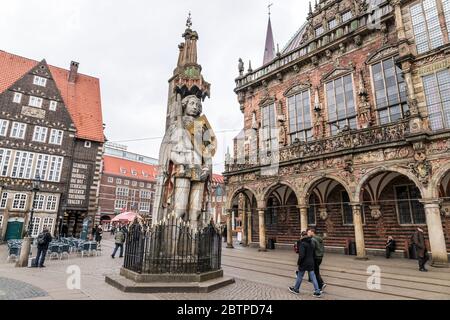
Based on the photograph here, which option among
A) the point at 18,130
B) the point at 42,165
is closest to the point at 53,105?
the point at 18,130

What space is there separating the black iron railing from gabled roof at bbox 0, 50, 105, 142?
22.8 metres

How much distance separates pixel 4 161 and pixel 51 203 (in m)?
4.95

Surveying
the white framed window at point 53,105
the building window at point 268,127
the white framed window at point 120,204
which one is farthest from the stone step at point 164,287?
the white framed window at point 120,204

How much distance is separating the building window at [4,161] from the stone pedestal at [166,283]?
22086 mm

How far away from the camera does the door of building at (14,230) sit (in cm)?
2141

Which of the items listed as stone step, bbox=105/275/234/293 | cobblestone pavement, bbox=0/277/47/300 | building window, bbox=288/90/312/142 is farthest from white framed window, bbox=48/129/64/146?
stone step, bbox=105/275/234/293

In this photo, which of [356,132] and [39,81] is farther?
[39,81]

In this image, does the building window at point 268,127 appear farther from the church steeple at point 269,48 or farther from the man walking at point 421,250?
the man walking at point 421,250

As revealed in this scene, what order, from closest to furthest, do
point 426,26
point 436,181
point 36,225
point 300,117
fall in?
point 436,181 < point 426,26 < point 300,117 < point 36,225

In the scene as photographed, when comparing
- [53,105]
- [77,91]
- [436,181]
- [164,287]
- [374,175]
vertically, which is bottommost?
[164,287]

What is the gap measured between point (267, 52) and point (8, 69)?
1013 inches

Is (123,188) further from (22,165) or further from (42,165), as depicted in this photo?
(22,165)

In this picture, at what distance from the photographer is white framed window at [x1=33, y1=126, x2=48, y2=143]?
77.4ft

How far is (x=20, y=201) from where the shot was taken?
2223 centimetres
